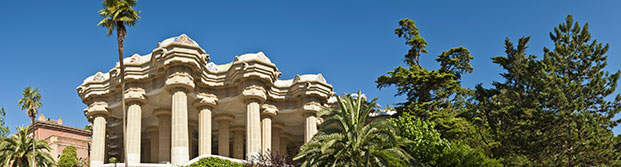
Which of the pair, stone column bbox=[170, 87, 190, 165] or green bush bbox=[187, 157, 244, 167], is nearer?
green bush bbox=[187, 157, 244, 167]

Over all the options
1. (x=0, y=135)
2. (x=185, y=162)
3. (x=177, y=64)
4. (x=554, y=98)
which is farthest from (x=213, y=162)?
(x=0, y=135)

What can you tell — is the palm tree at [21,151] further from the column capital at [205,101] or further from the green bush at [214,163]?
the green bush at [214,163]

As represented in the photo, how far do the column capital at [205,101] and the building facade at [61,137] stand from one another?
21803 mm

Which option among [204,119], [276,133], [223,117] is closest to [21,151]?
[204,119]

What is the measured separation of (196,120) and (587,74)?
35.9 meters

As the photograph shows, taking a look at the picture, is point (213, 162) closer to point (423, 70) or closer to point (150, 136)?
point (423, 70)

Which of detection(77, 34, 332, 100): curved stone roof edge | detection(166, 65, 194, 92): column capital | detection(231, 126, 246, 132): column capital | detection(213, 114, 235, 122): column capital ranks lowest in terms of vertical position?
detection(231, 126, 246, 132): column capital

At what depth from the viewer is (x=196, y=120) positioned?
58.0 metres

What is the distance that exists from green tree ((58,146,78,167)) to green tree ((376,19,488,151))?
33115mm

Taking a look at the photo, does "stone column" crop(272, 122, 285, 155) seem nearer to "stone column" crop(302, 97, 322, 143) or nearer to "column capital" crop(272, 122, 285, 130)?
"column capital" crop(272, 122, 285, 130)

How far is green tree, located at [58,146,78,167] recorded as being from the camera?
195ft

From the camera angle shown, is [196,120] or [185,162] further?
[196,120]

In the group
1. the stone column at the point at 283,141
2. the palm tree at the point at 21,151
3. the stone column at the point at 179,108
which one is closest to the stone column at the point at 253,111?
the stone column at the point at 179,108

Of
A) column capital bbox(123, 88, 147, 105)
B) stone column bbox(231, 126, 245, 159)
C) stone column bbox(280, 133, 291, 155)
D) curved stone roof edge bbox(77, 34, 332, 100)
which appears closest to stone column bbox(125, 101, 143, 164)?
→ column capital bbox(123, 88, 147, 105)
